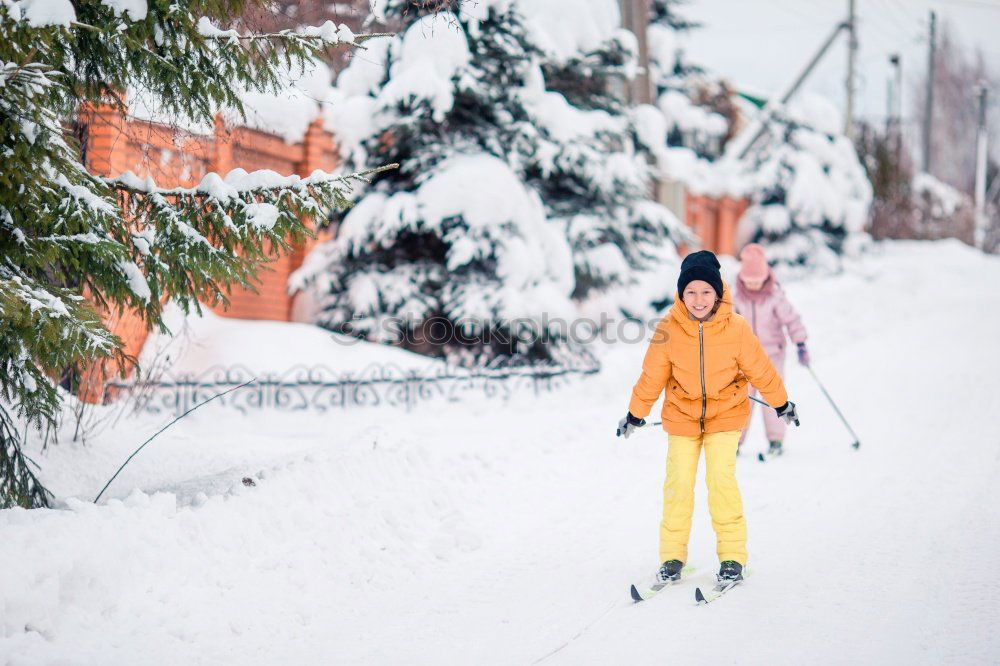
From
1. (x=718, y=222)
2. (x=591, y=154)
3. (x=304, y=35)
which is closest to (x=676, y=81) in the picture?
(x=718, y=222)

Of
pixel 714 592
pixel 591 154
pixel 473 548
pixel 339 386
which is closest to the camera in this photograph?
pixel 714 592

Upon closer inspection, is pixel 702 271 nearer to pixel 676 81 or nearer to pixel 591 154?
pixel 591 154

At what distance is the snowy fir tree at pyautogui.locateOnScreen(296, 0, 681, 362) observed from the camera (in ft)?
35.2

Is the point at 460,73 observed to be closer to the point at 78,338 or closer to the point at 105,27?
the point at 105,27

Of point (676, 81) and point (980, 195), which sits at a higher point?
point (676, 81)

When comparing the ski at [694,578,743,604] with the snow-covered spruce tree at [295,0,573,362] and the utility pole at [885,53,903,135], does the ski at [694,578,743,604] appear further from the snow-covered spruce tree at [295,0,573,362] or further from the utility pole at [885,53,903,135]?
the utility pole at [885,53,903,135]

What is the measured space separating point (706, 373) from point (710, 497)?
23.9 inches

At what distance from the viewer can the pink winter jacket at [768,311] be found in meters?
7.80

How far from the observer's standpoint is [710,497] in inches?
180

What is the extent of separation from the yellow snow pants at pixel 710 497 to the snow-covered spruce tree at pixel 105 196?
7.21 feet

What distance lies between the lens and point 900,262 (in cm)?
2630

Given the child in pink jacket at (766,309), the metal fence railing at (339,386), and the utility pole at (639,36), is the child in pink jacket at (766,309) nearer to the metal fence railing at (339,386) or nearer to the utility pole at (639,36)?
the metal fence railing at (339,386)

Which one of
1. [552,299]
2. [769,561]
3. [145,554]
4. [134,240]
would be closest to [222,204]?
[134,240]

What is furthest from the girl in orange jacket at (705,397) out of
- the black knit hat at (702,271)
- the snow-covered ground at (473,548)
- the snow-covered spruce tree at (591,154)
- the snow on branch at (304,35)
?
the snow-covered spruce tree at (591,154)
